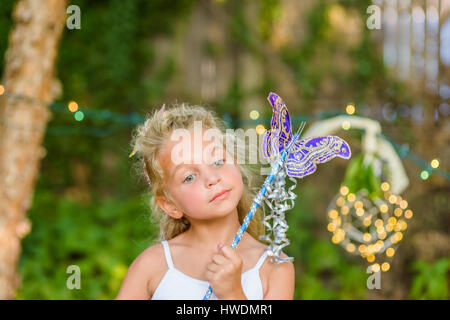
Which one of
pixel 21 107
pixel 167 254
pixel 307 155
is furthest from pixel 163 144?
pixel 21 107

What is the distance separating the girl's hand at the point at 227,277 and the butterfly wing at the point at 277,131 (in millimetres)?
296

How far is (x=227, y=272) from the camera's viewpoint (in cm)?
130

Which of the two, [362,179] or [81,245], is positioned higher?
[362,179]

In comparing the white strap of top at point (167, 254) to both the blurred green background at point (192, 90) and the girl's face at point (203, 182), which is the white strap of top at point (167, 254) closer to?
the girl's face at point (203, 182)

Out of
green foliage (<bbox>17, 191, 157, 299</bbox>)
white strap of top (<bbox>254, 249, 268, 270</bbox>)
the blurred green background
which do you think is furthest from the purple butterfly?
the blurred green background

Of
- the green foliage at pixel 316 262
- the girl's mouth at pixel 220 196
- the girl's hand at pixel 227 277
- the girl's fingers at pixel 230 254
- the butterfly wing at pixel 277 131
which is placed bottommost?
the green foliage at pixel 316 262

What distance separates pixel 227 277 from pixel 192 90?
350 centimetres

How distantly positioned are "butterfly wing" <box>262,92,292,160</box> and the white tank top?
308mm

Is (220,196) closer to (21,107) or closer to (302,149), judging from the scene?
(302,149)

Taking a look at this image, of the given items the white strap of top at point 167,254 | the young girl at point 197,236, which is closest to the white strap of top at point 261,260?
the young girl at point 197,236

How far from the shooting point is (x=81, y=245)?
4102mm

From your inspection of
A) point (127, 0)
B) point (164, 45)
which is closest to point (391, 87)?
point (164, 45)

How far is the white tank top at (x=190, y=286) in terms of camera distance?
1395 mm
